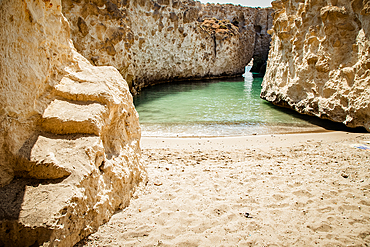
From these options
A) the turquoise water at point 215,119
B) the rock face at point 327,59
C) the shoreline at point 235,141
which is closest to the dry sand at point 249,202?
the shoreline at point 235,141

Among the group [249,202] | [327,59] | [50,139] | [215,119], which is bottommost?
[215,119]

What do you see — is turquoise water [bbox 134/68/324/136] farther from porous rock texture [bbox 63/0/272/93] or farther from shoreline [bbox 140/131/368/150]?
porous rock texture [bbox 63/0/272/93]

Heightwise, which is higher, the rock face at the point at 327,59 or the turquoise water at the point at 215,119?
the rock face at the point at 327,59

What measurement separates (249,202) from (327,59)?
267 inches

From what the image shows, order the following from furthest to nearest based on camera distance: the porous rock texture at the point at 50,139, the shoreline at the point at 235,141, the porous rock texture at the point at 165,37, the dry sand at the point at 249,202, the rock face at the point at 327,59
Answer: the porous rock texture at the point at 165,37 < the rock face at the point at 327,59 < the shoreline at the point at 235,141 < the dry sand at the point at 249,202 < the porous rock texture at the point at 50,139

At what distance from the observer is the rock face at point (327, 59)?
641cm

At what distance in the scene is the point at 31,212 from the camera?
1674mm

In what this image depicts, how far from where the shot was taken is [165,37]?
63.9 feet

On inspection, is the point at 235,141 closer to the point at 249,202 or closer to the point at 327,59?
the point at 249,202

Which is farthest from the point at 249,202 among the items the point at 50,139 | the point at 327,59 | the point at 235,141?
the point at 327,59

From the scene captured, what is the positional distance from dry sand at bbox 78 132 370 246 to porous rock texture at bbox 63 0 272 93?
744 cm

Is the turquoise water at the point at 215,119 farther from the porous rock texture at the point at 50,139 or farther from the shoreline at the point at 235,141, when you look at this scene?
the porous rock texture at the point at 50,139

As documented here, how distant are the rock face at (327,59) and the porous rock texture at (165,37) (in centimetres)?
768

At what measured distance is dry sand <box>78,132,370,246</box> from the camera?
2.22 metres
